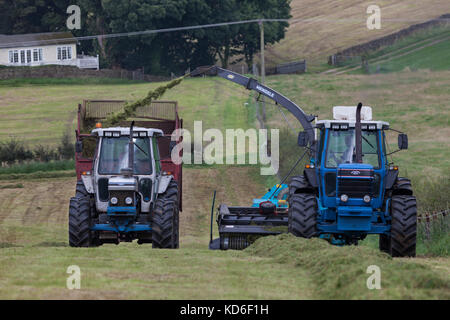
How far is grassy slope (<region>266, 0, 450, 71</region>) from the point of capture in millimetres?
74394

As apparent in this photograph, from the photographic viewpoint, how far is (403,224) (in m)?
14.5

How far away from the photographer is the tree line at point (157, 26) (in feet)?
210

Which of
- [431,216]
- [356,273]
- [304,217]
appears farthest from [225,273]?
[431,216]

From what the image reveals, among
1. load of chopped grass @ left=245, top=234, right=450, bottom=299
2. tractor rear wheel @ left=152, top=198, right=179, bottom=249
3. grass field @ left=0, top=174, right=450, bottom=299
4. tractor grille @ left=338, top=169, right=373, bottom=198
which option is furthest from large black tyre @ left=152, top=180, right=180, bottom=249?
tractor grille @ left=338, top=169, right=373, bottom=198

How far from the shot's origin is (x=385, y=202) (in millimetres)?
15086

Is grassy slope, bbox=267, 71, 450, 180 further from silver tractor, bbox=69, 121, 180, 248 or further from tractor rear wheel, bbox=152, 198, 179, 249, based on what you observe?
tractor rear wheel, bbox=152, 198, 179, 249

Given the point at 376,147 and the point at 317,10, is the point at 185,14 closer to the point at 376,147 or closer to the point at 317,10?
the point at 317,10

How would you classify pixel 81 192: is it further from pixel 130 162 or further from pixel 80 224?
pixel 130 162

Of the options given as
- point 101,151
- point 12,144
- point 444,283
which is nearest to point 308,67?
point 12,144

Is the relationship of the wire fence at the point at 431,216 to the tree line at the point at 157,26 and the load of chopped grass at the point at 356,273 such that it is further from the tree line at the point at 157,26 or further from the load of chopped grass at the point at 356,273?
the tree line at the point at 157,26

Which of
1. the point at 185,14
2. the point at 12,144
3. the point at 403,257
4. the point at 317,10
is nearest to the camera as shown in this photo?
the point at 403,257

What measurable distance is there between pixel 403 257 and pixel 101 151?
20.1 feet

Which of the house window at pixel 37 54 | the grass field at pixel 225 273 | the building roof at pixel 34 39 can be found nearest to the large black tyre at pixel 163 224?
the grass field at pixel 225 273

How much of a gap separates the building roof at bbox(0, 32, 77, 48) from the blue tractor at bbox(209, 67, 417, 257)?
5620cm
